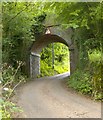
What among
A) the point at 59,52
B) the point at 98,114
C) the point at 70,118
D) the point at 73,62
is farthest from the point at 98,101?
the point at 59,52

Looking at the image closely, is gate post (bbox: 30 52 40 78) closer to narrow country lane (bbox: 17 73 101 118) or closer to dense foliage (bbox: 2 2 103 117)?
dense foliage (bbox: 2 2 103 117)

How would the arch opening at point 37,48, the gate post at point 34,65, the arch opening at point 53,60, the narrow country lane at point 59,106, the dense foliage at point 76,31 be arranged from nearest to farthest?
1. the narrow country lane at point 59,106
2. the dense foliage at point 76,31
3. the arch opening at point 37,48
4. the gate post at point 34,65
5. the arch opening at point 53,60

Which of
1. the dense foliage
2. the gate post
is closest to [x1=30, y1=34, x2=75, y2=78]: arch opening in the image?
the gate post

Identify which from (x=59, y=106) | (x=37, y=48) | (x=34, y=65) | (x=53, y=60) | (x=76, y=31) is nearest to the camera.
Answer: (x=59, y=106)

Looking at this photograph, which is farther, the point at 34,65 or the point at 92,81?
the point at 34,65

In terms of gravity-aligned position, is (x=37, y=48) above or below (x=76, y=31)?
below

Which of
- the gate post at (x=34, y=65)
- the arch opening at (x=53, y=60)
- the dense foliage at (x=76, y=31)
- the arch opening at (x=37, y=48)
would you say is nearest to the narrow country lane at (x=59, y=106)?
the dense foliage at (x=76, y=31)

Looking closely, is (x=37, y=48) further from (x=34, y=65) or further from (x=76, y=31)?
(x=76, y=31)

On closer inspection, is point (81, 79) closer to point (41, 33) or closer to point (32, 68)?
point (41, 33)

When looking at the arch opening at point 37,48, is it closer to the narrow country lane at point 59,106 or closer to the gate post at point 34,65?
the gate post at point 34,65

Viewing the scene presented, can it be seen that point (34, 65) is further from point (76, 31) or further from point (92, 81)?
point (92, 81)

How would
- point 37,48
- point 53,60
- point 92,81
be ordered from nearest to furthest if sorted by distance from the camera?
point 92,81, point 37,48, point 53,60

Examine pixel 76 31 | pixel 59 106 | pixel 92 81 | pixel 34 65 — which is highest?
pixel 76 31

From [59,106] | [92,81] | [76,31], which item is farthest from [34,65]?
[59,106]
